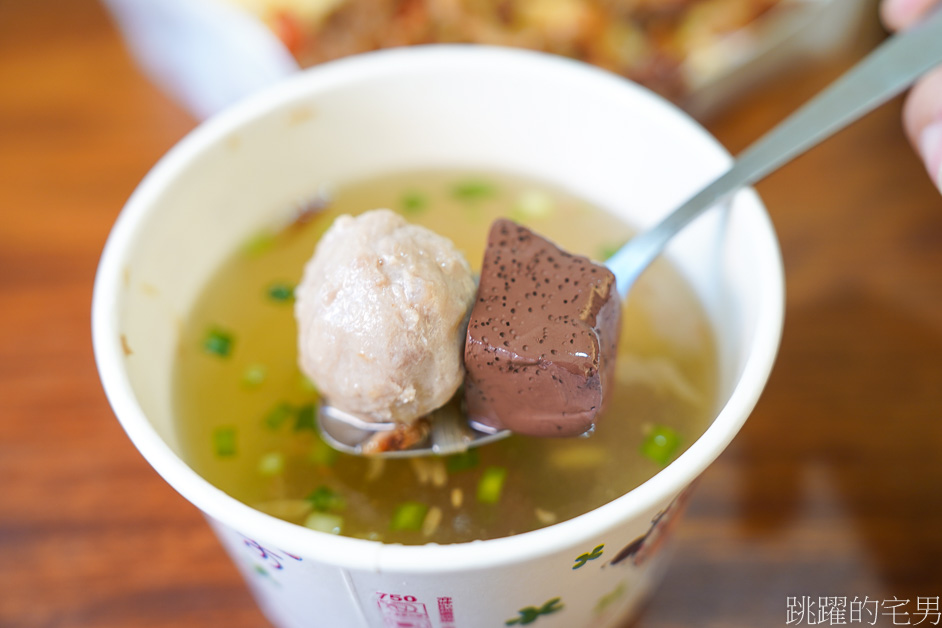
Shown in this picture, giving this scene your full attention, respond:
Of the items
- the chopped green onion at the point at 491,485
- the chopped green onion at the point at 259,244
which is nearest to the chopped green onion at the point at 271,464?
the chopped green onion at the point at 491,485

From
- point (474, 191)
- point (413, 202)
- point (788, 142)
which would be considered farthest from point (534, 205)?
point (788, 142)

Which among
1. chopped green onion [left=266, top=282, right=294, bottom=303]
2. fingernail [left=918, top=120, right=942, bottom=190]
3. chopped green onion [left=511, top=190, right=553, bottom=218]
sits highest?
fingernail [left=918, top=120, right=942, bottom=190]

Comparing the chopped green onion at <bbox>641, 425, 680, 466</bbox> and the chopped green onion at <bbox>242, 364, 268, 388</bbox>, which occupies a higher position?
the chopped green onion at <bbox>242, 364, 268, 388</bbox>

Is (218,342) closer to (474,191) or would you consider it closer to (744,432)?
(474,191)

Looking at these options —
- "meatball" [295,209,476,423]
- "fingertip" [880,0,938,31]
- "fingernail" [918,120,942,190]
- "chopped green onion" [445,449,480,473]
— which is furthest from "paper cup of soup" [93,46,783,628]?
"fingertip" [880,0,938,31]

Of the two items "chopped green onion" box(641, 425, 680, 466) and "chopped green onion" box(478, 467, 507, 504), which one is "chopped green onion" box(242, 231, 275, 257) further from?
"chopped green onion" box(641, 425, 680, 466)

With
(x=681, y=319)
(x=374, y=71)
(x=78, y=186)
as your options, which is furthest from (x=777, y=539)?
(x=78, y=186)

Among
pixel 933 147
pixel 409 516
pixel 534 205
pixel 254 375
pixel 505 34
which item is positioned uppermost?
pixel 505 34

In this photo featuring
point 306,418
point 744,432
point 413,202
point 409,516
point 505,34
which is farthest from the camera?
point 505,34
